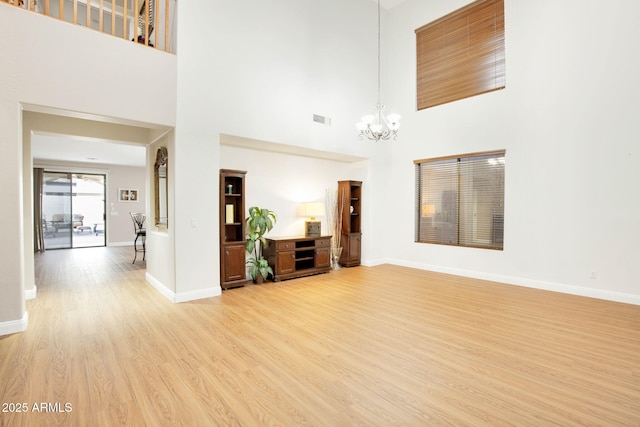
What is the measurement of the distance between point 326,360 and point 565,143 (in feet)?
16.2

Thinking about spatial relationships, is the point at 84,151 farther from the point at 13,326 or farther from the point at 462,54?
the point at 462,54

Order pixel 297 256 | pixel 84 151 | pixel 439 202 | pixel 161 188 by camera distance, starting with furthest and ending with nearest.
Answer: pixel 84 151
pixel 439 202
pixel 297 256
pixel 161 188

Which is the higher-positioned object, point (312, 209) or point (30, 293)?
point (312, 209)

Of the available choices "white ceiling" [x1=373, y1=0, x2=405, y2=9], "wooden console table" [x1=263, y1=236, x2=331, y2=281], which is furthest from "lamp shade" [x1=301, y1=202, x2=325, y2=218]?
"white ceiling" [x1=373, y1=0, x2=405, y2=9]

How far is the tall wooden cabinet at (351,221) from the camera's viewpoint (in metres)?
6.89

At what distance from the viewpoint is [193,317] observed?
150 inches

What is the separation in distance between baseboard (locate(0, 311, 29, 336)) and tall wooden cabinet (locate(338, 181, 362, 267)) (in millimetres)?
5189

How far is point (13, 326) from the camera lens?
328 centimetres

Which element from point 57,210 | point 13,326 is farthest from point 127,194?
point 13,326

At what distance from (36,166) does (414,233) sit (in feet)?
37.0

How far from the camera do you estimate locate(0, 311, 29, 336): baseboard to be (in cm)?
322

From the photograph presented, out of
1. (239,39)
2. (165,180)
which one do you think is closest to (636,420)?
(165,180)

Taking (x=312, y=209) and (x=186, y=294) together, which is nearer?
(x=186, y=294)

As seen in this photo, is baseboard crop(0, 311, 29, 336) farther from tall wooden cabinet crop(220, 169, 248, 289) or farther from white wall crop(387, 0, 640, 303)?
white wall crop(387, 0, 640, 303)
